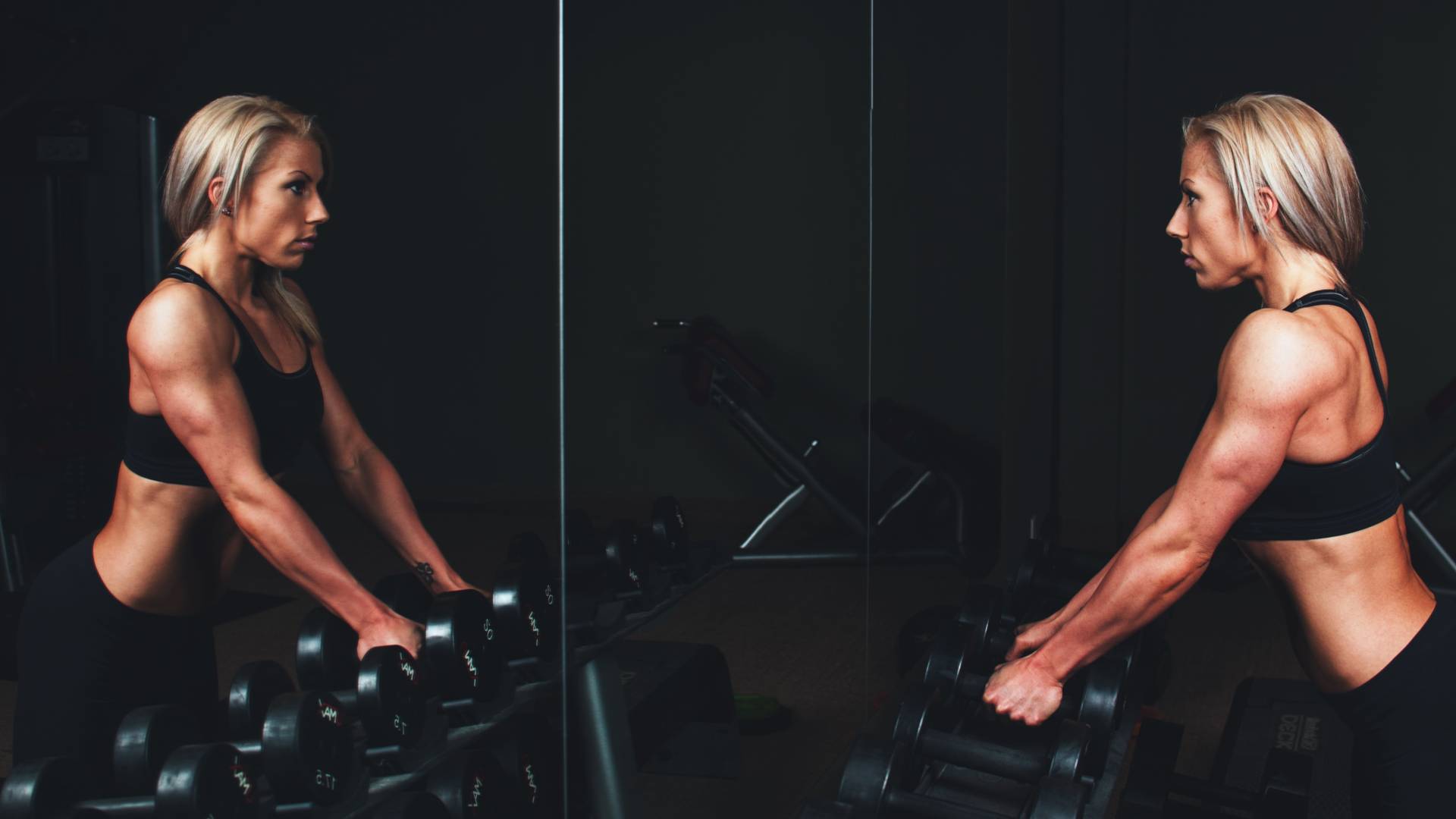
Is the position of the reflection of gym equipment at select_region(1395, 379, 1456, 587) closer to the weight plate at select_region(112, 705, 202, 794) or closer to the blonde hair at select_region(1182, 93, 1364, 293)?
the blonde hair at select_region(1182, 93, 1364, 293)

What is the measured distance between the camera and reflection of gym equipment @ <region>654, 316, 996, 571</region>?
5.69 feet

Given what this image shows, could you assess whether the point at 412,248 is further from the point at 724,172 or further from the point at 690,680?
the point at 690,680

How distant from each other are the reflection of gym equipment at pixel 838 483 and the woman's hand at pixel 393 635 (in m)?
0.53

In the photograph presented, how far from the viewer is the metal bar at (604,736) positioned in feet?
5.23

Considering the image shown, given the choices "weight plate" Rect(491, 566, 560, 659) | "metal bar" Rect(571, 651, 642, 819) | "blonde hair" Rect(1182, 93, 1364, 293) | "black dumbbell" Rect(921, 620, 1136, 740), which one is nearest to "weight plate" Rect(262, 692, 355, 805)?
"weight plate" Rect(491, 566, 560, 659)

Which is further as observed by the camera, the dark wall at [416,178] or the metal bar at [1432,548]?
the metal bar at [1432,548]

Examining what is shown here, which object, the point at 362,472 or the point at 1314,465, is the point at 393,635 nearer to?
the point at 362,472

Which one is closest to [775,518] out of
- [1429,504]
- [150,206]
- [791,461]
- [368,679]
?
[791,461]

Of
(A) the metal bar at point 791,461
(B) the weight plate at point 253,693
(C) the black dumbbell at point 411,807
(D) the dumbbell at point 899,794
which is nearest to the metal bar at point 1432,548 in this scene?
(A) the metal bar at point 791,461

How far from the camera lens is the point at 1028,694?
74.6 inches

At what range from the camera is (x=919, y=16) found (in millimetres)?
3045

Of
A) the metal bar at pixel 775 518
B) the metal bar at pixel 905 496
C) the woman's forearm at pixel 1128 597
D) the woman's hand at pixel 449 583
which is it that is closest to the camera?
the woman's hand at pixel 449 583

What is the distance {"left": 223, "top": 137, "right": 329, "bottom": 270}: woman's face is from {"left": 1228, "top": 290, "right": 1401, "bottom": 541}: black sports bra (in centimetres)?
121

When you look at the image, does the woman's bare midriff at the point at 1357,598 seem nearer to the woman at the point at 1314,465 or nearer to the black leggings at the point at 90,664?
the woman at the point at 1314,465
